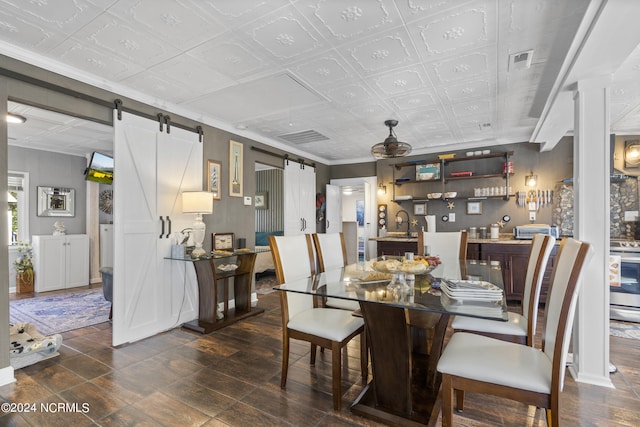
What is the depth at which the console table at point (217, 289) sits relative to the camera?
11.2ft

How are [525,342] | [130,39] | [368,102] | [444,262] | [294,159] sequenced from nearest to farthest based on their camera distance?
[525,342] < [130,39] < [444,262] < [368,102] < [294,159]

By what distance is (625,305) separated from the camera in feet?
11.8

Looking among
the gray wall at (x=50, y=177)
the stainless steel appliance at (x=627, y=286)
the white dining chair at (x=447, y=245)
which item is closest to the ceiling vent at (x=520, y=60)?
the white dining chair at (x=447, y=245)

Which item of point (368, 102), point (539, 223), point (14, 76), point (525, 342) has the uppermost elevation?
point (368, 102)

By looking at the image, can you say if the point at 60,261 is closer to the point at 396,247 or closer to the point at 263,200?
the point at 263,200

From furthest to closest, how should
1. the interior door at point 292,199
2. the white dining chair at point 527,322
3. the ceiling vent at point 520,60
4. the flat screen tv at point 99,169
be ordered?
the interior door at point 292,199 < the flat screen tv at point 99,169 < the ceiling vent at point 520,60 < the white dining chair at point 527,322

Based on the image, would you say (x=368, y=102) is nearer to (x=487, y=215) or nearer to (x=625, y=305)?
(x=487, y=215)

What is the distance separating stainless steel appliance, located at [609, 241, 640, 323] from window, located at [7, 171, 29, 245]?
8614mm

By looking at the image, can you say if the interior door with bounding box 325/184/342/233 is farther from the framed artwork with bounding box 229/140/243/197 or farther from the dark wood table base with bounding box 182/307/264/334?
the dark wood table base with bounding box 182/307/264/334

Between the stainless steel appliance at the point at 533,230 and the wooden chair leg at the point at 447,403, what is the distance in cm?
392

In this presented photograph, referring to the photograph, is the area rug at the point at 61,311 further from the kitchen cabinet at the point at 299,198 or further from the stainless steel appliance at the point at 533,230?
the stainless steel appliance at the point at 533,230

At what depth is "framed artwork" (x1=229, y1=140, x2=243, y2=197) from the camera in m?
4.25

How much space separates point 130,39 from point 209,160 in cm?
182

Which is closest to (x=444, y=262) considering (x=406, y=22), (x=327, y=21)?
(x=406, y=22)
